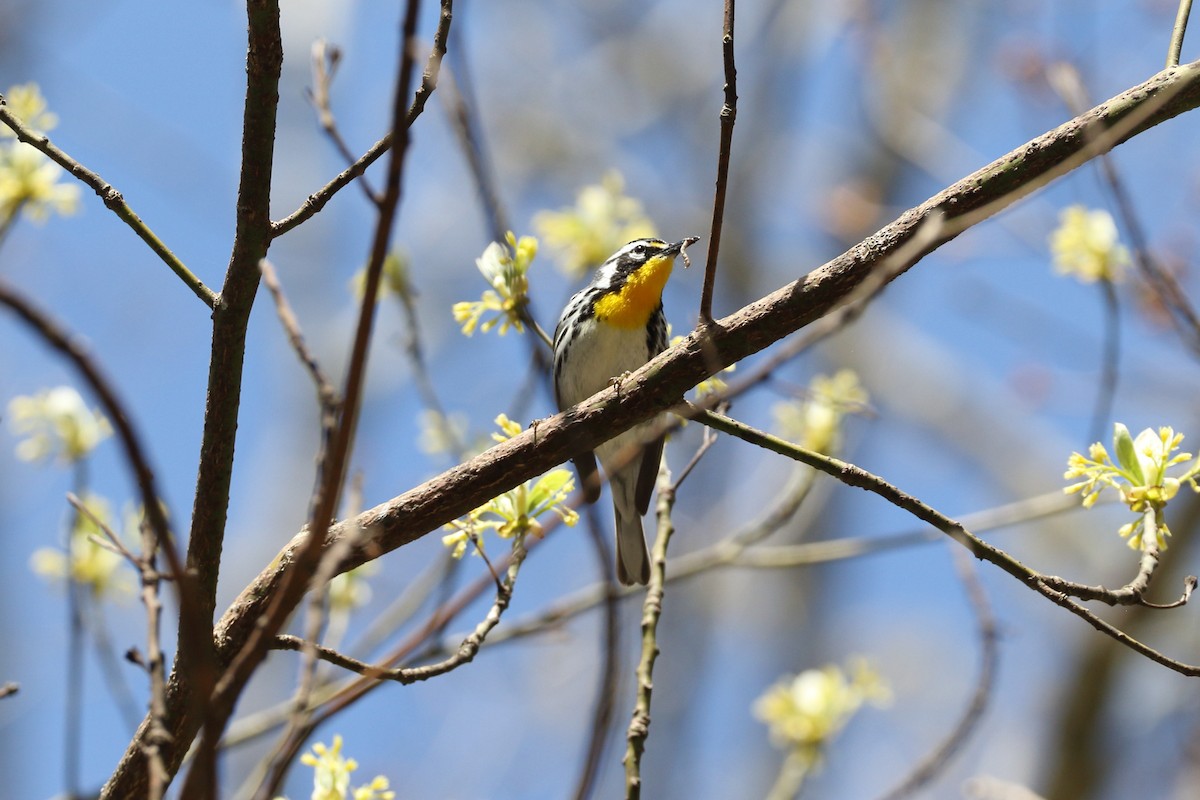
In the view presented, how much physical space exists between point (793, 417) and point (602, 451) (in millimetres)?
978

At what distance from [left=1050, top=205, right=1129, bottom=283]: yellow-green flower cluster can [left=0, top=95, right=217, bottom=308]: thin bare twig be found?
2.74m

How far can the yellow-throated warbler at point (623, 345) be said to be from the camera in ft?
14.4

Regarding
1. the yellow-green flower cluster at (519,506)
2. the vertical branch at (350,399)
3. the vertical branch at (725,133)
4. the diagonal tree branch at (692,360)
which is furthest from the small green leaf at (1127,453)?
the vertical branch at (350,399)

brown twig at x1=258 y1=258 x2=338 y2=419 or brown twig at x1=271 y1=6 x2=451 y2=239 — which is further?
brown twig at x1=258 y1=258 x2=338 y2=419

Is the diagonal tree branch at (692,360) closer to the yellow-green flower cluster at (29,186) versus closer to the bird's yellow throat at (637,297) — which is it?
the yellow-green flower cluster at (29,186)

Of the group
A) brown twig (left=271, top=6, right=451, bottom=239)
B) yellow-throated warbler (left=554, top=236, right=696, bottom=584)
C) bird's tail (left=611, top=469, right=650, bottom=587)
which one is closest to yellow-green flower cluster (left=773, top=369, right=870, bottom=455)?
yellow-throated warbler (left=554, top=236, right=696, bottom=584)

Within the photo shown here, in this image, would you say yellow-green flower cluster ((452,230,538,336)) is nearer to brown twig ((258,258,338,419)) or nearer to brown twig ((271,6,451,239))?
brown twig ((258,258,338,419))

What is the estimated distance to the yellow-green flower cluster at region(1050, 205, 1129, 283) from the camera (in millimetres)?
3695

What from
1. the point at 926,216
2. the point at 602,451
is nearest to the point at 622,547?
the point at 602,451

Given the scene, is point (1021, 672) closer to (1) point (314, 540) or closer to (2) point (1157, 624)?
(2) point (1157, 624)

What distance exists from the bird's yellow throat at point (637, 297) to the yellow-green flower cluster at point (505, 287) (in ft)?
4.71

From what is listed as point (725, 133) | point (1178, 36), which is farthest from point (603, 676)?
point (1178, 36)

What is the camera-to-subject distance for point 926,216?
2262mm

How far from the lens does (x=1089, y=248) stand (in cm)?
372
